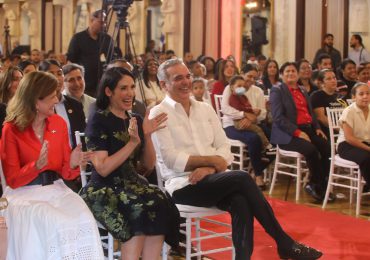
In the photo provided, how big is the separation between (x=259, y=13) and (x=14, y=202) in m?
10.5

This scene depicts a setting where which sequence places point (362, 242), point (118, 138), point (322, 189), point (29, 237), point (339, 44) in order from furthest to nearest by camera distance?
point (339, 44) → point (322, 189) → point (362, 242) → point (118, 138) → point (29, 237)

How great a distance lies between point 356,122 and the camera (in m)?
5.54

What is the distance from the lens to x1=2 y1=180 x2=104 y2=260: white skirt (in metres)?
2.86

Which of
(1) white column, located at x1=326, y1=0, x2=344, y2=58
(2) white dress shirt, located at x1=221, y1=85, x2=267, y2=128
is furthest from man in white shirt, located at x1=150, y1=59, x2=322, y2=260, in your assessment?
(1) white column, located at x1=326, y1=0, x2=344, y2=58

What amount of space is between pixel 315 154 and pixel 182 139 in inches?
93.3

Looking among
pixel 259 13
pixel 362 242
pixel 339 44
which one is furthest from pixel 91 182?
pixel 259 13

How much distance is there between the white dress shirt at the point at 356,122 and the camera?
18.0 feet

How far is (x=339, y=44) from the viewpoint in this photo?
1127 centimetres

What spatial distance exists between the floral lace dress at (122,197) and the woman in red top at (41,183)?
0.14 m

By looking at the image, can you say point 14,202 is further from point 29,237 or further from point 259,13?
point 259,13

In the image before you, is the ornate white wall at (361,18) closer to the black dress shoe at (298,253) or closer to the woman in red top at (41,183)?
the black dress shoe at (298,253)

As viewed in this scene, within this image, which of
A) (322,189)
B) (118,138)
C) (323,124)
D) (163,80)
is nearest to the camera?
(118,138)

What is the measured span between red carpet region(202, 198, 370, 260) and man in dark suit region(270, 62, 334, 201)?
435mm

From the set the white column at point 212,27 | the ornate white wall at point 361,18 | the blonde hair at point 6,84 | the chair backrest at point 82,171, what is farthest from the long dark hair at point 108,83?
the white column at point 212,27
